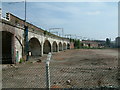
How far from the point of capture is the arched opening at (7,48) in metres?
20.7

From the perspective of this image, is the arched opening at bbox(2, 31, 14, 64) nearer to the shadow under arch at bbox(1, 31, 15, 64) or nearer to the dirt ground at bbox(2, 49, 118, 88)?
the shadow under arch at bbox(1, 31, 15, 64)

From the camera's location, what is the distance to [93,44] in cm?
12231

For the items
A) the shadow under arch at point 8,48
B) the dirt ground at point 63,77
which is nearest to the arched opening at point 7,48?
the shadow under arch at point 8,48

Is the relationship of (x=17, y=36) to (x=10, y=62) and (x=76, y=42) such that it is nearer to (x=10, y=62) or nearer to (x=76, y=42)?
(x=10, y=62)

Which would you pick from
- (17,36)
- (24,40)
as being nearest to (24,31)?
(24,40)

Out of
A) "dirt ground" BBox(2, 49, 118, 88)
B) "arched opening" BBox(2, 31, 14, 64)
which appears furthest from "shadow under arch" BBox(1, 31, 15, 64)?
"dirt ground" BBox(2, 49, 118, 88)

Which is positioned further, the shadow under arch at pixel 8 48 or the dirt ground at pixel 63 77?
the shadow under arch at pixel 8 48

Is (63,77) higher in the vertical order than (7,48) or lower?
lower

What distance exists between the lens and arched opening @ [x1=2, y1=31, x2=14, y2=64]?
20.7 m

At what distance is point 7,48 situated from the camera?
21250 mm

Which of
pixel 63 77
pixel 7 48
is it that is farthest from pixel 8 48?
pixel 63 77

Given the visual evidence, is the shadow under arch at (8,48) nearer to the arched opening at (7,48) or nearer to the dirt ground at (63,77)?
the arched opening at (7,48)

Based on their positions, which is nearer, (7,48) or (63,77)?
(63,77)

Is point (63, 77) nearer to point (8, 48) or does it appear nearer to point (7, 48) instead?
point (8, 48)
